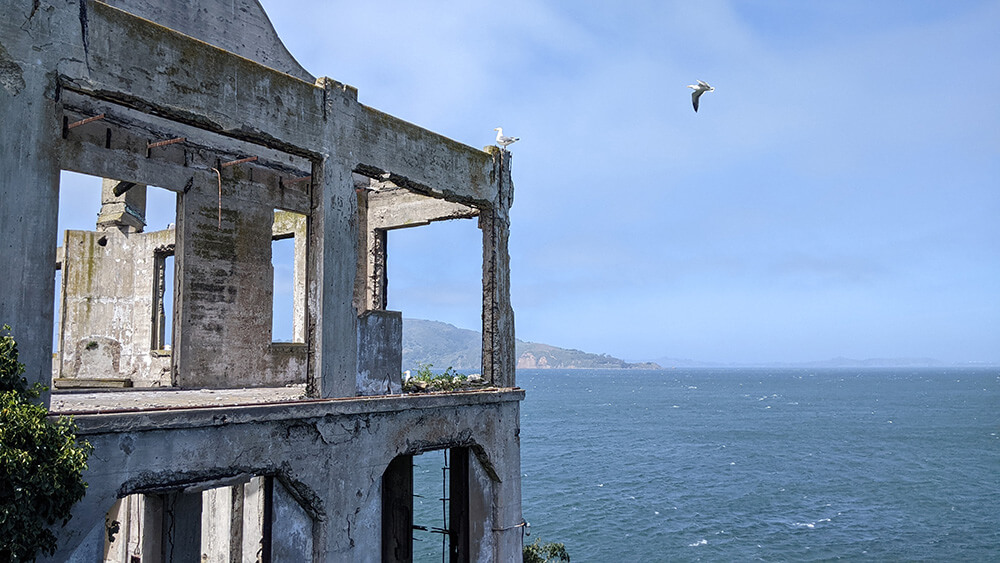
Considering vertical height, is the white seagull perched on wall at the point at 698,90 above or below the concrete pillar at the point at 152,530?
above

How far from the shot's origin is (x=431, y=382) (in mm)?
13133

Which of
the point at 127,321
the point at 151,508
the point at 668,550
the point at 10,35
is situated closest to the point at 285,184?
the point at 127,321

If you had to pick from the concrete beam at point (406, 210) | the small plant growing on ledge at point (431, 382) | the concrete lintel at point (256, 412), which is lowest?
the concrete lintel at point (256, 412)

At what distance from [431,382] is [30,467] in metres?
6.75

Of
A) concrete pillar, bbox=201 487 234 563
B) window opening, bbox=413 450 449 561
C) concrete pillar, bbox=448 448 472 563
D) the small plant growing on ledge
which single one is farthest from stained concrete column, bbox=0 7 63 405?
window opening, bbox=413 450 449 561

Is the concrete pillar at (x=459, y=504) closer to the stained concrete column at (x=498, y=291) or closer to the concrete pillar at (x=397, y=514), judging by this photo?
the stained concrete column at (x=498, y=291)

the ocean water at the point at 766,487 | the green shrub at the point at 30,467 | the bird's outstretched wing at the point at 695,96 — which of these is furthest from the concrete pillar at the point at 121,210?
the ocean water at the point at 766,487

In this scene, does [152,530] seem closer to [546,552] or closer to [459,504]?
[459,504]

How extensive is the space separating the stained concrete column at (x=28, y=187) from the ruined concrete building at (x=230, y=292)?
0.02 metres

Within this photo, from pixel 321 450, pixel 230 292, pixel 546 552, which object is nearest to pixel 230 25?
pixel 230 292

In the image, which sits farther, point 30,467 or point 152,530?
point 152,530

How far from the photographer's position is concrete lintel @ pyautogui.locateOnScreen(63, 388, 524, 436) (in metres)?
8.24

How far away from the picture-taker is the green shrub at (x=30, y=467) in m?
7.02

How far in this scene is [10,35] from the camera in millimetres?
8086
